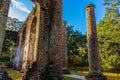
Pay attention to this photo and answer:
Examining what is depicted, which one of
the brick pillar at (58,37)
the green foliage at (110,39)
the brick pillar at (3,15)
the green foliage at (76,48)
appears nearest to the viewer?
the brick pillar at (3,15)

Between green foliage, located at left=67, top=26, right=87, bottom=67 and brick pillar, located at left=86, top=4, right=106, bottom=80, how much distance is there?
83.7 feet

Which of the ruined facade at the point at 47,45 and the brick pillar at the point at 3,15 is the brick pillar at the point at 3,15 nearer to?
the brick pillar at the point at 3,15

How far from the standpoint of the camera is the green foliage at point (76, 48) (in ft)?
127

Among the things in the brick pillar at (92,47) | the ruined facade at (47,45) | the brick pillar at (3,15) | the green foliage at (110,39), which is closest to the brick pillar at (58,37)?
the ruined facade at (47,45)

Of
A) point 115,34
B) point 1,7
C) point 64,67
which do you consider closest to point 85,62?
point 115,34

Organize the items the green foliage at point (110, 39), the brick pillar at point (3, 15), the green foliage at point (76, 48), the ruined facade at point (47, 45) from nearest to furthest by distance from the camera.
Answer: the brick pillar at point (3, 15), the ruined facade at point (47, 45), the green foliage at point (110, 39), the green foliage at point (76, 48)

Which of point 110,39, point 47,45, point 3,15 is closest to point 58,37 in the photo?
point 47,45

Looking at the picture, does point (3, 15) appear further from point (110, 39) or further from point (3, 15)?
point (110, 39)

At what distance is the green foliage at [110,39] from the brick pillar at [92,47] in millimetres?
7859

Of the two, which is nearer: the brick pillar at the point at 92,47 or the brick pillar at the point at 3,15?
the brick pillar at the point at 3,15

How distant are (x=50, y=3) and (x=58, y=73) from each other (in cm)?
509

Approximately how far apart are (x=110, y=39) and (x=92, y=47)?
1294 centimetres

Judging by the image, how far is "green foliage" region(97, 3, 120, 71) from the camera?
777 inches

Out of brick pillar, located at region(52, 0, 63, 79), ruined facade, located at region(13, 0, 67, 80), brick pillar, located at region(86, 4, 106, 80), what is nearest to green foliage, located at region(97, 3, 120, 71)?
brick pillar, located at region(86, 4, 106, 80)
